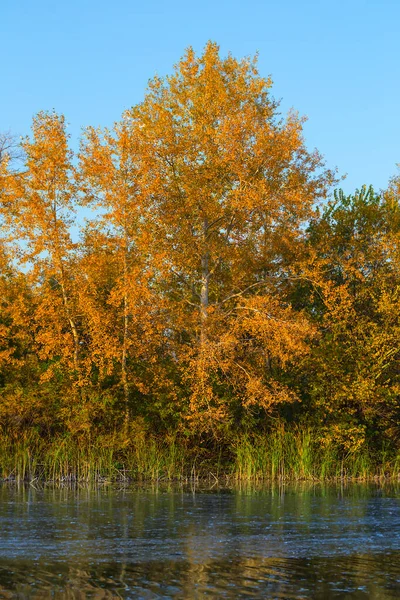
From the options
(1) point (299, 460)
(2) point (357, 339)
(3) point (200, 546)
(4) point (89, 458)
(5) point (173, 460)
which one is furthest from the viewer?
(2) point (357, 339)

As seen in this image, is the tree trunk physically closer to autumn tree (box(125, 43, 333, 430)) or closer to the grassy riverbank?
autumn tree (box(125, 43, 333, 430))

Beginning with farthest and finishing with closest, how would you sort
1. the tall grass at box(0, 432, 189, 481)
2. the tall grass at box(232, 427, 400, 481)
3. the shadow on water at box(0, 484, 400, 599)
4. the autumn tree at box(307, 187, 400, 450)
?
the autumn tree at box(307, 187, 400, 450), the tall grass at box(232, 427, 400, 481), the tall grass at box(0, 432, 189, 481), the shadow on water at box(0, 484, 400, 599)

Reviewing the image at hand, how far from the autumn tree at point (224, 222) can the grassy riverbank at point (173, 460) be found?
142cm

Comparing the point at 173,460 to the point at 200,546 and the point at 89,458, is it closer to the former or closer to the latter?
the point at 89,458

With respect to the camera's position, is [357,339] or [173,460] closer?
[173,460]

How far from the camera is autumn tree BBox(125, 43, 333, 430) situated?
32.0 metres

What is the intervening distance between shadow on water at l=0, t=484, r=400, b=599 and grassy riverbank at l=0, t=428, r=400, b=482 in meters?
4.80

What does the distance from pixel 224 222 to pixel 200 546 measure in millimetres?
21512

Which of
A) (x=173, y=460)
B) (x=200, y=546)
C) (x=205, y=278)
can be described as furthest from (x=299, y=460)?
(x=200, y=546)

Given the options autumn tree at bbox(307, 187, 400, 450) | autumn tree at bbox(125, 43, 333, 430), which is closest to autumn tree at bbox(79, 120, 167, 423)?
autumn tree at bbox(125, 43, 333, 430)

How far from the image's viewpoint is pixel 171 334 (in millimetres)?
33812

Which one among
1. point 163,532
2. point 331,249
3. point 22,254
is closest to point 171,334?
point 22,254

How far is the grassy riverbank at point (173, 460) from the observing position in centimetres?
2978

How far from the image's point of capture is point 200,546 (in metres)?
15.3
